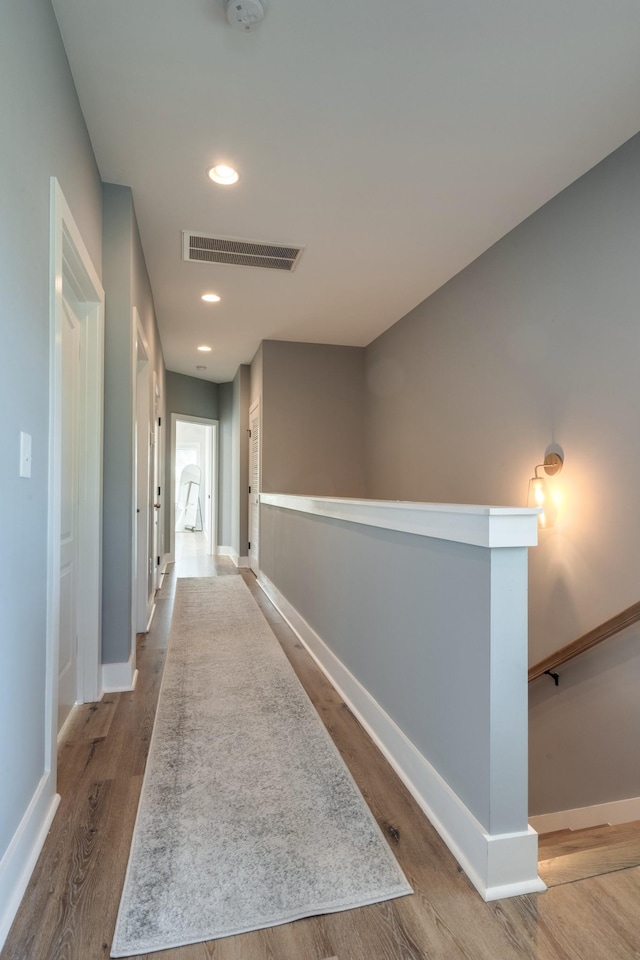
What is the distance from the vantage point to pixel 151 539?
4.57 metres

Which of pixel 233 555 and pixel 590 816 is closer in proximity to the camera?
pixel 590 816

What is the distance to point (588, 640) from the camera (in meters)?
2.31

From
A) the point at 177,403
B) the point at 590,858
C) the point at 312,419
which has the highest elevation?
the point at 177,403

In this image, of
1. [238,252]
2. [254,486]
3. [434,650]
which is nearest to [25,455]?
[434,650]

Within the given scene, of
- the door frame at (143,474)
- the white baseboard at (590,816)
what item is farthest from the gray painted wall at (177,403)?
the white baseboard at (590,816)

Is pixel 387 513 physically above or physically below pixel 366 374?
below

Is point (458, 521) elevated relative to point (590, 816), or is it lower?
elevated

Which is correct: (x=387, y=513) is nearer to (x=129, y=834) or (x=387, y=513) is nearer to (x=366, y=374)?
(x=129, y=834)

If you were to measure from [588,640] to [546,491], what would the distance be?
30.4 inches

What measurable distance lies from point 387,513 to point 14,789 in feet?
4.77

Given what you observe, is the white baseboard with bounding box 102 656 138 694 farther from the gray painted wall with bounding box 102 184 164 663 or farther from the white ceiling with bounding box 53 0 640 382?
the white ceiling with bounding box 53 0 640 382

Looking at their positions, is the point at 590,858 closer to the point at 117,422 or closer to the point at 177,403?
the point at 117,422

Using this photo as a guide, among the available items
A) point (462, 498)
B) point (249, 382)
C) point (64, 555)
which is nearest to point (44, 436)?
point (64, 555)

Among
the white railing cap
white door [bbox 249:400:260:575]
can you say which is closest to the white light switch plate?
the white railing cap
